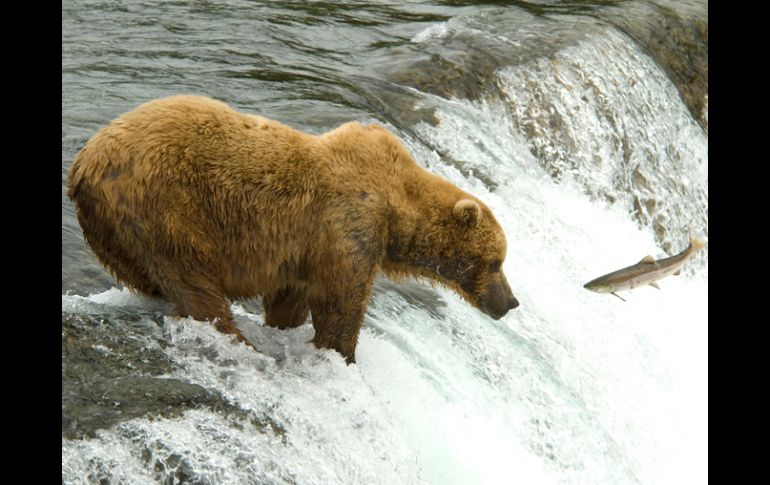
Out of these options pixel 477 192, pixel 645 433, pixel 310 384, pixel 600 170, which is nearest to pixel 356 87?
pixel 477 192

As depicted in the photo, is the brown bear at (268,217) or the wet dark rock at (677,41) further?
the wet dark rock at (677,41)

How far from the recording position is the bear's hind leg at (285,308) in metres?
5.96

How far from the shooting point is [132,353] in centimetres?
514

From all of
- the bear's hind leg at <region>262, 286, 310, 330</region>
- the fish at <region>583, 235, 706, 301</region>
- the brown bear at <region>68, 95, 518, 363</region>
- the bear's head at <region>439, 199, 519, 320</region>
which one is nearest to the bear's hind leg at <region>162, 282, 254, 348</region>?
the brown bear at <region>68, 95, 518, 363</region>

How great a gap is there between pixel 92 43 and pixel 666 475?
6.68m

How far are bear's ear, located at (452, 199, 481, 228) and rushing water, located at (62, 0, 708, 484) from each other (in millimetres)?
905

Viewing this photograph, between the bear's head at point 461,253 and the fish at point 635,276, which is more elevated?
the bear's head at point 461,253

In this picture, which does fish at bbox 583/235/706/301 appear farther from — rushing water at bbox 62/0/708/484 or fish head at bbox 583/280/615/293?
rushing water at bbox 62/0/708/484

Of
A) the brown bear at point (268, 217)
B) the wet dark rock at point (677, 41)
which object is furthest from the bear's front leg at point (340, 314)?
the wet dark rock at point (677, 41)

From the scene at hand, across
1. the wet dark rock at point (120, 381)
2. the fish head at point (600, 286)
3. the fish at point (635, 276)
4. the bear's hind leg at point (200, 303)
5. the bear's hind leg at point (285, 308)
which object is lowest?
the fish head at point (600, 286)

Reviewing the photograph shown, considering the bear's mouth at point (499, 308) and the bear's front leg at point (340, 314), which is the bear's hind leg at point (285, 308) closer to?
the bear's front leg at point (340, 314)

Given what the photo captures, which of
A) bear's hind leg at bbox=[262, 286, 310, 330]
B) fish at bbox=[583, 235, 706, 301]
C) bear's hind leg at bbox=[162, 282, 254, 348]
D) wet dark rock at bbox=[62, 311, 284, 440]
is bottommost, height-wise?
fish at bbox=[583, 235, 706, 301]

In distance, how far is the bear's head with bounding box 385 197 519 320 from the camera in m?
5.95

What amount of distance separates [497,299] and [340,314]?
3.53 feet
